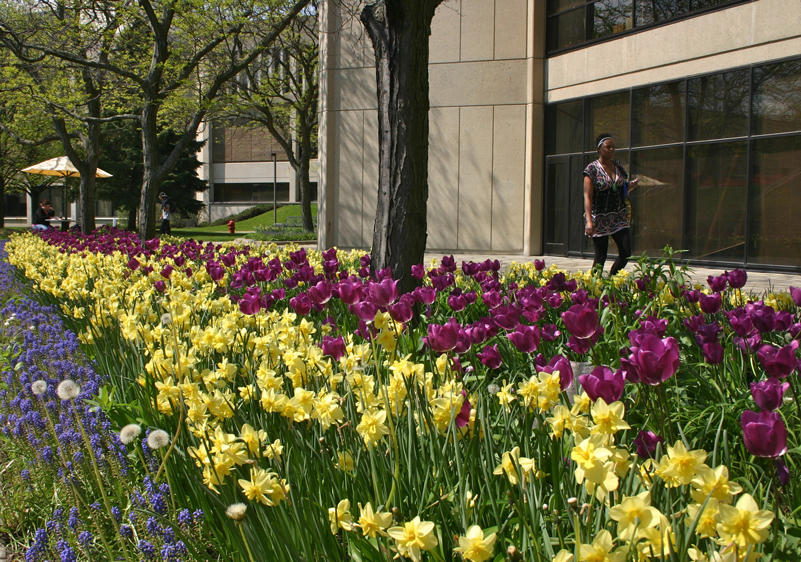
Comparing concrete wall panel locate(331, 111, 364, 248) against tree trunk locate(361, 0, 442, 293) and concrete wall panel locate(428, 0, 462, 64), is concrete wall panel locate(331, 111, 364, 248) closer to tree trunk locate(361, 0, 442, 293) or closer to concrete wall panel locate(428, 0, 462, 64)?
concrete wall panel locate(428, 0, 462, 64)

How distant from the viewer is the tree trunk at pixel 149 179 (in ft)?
47.3

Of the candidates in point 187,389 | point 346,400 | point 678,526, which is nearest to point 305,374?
Answer: point 346,400

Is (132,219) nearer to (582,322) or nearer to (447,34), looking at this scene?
(447,34)

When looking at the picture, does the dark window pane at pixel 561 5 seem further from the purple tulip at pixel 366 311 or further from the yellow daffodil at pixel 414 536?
the yellow daffodil at pixel 414 536

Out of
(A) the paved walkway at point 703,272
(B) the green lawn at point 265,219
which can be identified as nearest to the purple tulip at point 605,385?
(A) the paved walkway at point 703,272

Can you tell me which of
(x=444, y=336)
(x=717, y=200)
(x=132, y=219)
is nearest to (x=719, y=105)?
(x=717, y=200)

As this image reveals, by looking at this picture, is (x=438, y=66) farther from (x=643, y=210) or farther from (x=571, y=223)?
(x=643, y=210)

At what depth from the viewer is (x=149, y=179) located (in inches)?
571

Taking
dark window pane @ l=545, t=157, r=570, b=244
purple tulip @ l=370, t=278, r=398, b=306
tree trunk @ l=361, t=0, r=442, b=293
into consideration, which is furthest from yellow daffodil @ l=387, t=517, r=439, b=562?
dark window pane @ l=545, t=157, r=570, b=244

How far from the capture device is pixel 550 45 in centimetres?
1611

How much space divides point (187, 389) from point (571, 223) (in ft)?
47.8

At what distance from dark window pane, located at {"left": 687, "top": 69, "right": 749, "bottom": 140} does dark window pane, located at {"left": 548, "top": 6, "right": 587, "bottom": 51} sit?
3.09 meters

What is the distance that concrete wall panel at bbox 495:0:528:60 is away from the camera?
16.0 m

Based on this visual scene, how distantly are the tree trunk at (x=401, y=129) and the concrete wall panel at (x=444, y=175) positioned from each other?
35.5 feet
